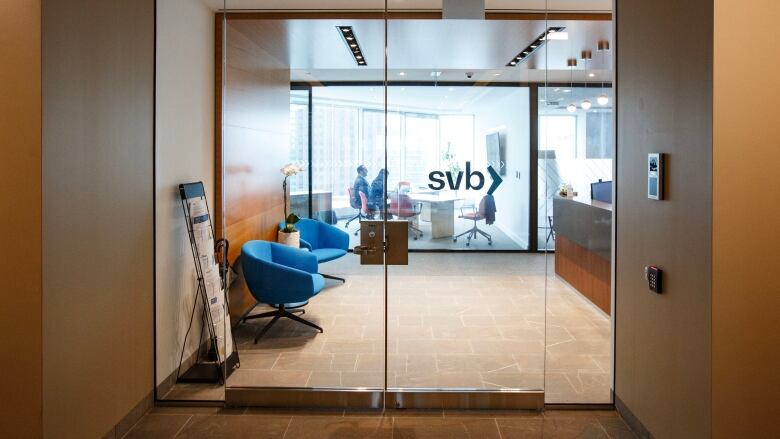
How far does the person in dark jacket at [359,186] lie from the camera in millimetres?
3924

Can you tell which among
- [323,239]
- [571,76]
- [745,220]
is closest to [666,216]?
[745,220]

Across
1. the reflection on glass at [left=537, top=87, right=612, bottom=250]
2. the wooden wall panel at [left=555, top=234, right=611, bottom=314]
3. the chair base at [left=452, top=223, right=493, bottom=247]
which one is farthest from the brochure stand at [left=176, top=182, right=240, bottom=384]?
the reflection on glass at [left=537, top=87, right=612, bottom=250]

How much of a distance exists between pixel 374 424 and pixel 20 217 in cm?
229

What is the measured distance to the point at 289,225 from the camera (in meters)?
4.15

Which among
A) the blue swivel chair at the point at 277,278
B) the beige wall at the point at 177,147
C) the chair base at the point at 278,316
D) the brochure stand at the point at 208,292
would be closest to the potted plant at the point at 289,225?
the blue swivel chair at the point at 277,278

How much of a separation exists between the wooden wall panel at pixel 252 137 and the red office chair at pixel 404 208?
2.67ft

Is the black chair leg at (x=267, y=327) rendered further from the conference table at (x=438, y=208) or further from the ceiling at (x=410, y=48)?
the ceiling at (x=410, y=48)

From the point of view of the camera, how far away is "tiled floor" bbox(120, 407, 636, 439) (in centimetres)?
343

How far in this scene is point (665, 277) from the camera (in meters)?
3.01

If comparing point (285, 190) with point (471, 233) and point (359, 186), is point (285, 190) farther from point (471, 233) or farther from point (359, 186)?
point (471, 233)

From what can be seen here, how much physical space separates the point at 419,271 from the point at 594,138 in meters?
6.63

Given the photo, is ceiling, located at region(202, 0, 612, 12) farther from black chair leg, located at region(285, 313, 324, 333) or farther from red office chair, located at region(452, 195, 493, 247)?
black chair leg, located at region(285, 313, 324, 333)

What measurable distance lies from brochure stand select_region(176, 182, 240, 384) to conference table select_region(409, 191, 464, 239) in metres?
1.53

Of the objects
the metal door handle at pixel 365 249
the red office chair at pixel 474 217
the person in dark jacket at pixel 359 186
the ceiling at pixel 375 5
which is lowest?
the metal door handle at pixel 365 249
